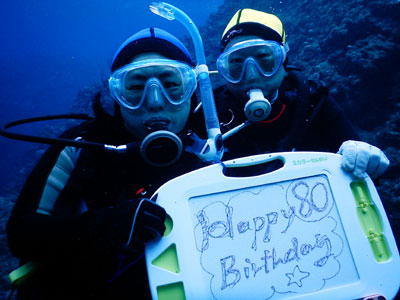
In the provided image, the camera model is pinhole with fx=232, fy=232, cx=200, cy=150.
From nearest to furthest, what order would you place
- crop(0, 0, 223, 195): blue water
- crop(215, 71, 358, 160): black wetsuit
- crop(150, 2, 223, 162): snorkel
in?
crop(150, 2, 223, 162): snorkel → crop(215, 71, 358, 160): black wetsuit → crop(0, 0, 223, 195): blue water

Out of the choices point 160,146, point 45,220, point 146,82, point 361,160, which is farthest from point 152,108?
point 361,160

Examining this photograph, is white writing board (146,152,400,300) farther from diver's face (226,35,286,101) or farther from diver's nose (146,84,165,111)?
diver's face (226,35,286,101)

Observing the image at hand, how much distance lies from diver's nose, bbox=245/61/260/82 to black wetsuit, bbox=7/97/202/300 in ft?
3.35

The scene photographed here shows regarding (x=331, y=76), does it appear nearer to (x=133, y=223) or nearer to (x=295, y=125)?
(x=295, y=125)

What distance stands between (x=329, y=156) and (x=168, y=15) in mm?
1732

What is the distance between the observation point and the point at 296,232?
4.42 feet

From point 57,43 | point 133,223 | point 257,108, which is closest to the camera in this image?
point 133,223

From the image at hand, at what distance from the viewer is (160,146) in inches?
58.6

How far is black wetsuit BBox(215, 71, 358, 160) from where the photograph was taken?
88.7 inches

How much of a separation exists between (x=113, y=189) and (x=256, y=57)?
6.01 feet

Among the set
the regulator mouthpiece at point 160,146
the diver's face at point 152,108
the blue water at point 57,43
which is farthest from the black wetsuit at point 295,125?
the blue water at point 57,43

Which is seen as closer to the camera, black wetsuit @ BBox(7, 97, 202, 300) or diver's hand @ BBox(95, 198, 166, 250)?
diver's hand @ BBox(95, 198, 166, 250)

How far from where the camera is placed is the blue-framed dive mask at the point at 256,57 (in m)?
2.30

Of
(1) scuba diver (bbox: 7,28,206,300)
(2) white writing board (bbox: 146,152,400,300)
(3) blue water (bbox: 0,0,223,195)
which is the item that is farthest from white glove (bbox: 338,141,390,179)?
(3) blue water (bbox: 0,0,223,195)
